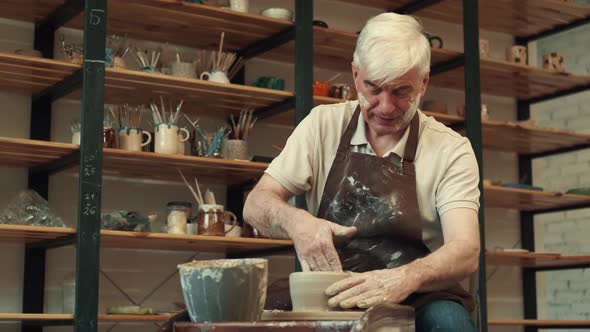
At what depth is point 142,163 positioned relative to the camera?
14.0 ft

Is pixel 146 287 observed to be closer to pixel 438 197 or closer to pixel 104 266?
pixel 104 266

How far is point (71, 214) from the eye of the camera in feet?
14.4

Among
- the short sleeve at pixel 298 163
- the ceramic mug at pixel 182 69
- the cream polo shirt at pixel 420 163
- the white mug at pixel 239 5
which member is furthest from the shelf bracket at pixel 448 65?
the short sleeve at pixel 298 163

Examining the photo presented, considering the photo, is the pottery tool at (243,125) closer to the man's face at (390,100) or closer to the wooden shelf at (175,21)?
the wooden shelf at (175,21)

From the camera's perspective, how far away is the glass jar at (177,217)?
14.0ft

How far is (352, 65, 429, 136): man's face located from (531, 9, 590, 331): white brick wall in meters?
4.05

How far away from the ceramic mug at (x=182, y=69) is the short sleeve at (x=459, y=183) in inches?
91.5

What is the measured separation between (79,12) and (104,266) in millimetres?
1283

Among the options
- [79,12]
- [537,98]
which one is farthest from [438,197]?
[537,98]

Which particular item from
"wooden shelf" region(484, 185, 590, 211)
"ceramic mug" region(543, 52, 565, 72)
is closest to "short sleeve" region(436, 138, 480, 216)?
"wooden shelf" region(484, 185, 590, 211)

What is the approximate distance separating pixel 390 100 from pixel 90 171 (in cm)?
200

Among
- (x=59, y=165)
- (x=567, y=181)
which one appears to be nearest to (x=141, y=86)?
(x=59, y=165)

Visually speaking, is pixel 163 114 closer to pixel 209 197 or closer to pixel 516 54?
pixel 209 197

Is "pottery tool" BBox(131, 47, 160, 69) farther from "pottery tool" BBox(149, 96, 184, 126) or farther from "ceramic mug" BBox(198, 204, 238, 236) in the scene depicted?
"ceramic mug" BBox(198, 204, 238, 236)
